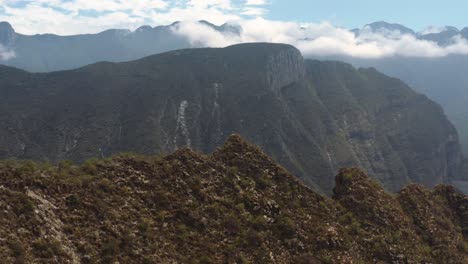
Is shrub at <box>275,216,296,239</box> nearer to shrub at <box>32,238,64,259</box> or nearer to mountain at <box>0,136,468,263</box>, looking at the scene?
mountain at <box>0,136,468,263</box>

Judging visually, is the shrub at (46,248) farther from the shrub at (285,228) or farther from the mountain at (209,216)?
the shrub at (285,228)

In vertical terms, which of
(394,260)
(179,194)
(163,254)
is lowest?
(394,260)

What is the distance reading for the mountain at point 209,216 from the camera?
57.2ft

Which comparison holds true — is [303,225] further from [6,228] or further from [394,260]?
[6,228]

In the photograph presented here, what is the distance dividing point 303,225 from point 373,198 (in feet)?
19.7

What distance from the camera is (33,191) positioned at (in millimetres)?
18250

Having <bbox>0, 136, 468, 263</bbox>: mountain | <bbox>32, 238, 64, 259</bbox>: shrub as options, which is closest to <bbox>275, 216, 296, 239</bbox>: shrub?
<bbox>0, 136, 468, 263</bbox>: mountain

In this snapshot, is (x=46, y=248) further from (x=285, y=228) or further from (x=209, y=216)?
(x=285, y=228)

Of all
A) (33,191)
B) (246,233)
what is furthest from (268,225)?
(33,191)

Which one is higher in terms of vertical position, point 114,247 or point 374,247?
point 114,247

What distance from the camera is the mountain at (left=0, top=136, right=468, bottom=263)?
1742 cm

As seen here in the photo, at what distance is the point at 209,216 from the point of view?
2203 centimetres

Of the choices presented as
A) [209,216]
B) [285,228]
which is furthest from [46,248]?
[285,228]

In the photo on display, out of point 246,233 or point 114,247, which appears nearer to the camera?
point 114,247
